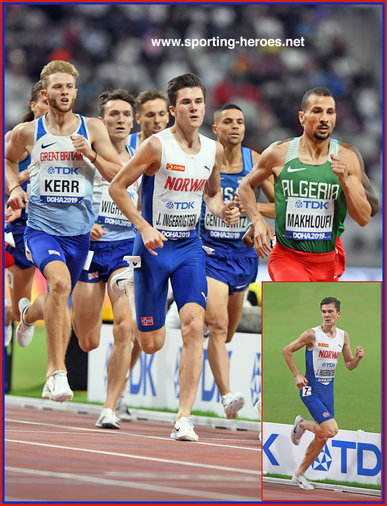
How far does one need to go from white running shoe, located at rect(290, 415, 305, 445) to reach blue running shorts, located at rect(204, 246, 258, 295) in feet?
10.3

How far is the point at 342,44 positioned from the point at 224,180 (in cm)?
1514

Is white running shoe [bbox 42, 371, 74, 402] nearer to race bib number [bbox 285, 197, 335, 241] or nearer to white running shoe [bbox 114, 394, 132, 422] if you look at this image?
race bib number [bbox 285, 197, 335, 241]

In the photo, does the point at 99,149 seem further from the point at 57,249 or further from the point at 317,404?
the point at 317,404

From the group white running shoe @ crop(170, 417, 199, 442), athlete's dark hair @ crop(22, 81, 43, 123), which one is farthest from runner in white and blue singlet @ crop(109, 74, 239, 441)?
athlete's dark hair @ crop(22, 81, 43, 123)

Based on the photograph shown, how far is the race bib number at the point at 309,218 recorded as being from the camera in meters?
7.60

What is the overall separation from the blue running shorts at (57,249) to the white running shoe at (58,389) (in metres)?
0.81

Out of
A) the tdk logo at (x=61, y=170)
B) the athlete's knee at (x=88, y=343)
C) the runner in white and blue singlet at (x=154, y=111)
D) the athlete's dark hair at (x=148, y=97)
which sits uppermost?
the athlete's dark hair at (x=148, y=97)

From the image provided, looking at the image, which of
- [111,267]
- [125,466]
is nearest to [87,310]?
[111,267]

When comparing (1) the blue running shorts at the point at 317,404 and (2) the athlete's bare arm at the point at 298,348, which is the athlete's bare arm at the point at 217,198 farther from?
(1) the blue running shorts at the point at 317,404

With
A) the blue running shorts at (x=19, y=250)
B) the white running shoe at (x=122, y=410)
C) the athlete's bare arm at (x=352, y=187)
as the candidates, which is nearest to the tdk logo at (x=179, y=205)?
the athlete's bare arm at (x=352, y=187)

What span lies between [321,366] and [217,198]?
6.88ft

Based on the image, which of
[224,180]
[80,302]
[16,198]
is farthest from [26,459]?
[224,180]

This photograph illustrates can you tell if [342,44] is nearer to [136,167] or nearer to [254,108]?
[254,108]

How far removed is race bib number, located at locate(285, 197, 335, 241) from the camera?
7602mm
